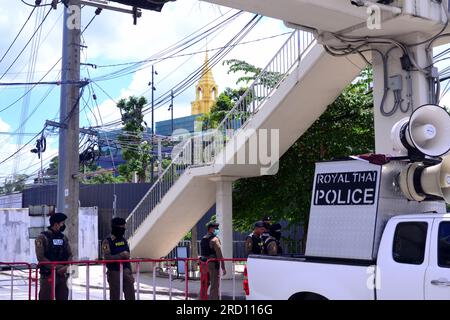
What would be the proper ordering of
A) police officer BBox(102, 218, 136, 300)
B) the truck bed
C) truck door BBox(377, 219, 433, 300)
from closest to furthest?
truck door BBox(377, 219, 433, 300) → the truck bed → police officer BBox(102, 218, 136, 300)

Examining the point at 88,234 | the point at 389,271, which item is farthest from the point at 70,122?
the point at 88,234

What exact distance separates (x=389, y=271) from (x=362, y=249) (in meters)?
0.50

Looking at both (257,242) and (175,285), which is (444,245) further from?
(175,285)

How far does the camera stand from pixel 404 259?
20.8 feet

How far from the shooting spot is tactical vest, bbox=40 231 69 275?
953 centimetres

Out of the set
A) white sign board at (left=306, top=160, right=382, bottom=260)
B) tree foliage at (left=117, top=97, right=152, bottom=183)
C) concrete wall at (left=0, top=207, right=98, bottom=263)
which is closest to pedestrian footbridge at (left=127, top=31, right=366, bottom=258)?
white sign board at (left=306, top=160, right=382, bottom=260)

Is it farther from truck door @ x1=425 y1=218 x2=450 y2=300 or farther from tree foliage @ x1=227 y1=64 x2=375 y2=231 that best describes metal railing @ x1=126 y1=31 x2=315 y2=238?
truck door @ x1=425 y1=218 x2=450 y2=300

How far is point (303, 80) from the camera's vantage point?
42.0 feet

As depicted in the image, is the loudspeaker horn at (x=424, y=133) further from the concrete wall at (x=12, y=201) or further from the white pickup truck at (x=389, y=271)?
the concrete wall at (x=12, y=201)

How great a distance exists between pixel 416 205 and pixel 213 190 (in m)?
9.92

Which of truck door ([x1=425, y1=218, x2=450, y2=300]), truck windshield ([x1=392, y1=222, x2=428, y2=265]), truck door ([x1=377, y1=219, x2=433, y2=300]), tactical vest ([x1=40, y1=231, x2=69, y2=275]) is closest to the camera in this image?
truck door ([x1=425, y1=218, x2=450, y2=300])

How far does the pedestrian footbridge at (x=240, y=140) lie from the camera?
1282 cm

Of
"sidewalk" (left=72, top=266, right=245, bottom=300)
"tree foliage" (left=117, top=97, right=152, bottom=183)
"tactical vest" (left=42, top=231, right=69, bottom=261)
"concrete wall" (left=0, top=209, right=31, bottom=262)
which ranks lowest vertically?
"sidewalk" (left=72, top=266, right=245, bottom=300)

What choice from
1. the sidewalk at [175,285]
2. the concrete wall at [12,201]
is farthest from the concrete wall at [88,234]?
the concrete wall at [12,201]
